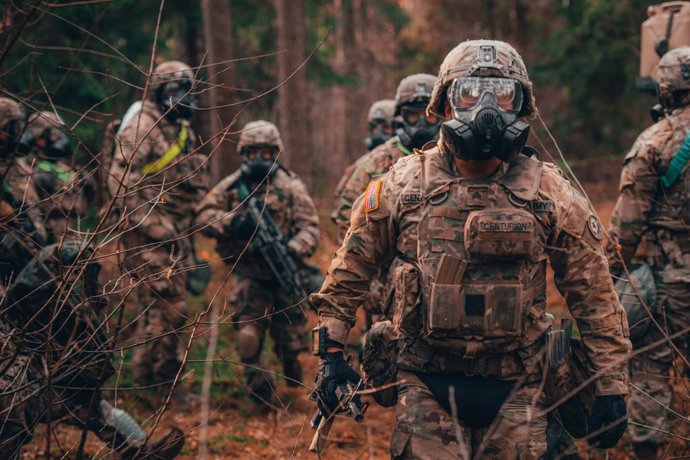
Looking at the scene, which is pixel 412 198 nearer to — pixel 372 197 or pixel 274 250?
pixel 372 197

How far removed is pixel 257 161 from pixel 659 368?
3642 mm

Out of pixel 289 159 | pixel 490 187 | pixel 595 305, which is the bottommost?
pixel 289 159

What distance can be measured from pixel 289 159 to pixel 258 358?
5.38 metres

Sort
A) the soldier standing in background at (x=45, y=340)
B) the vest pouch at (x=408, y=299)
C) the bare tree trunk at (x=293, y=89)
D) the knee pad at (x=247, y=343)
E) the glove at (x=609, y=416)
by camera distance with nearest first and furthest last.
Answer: the soldier standing in background at (x=45, y=340) < the glove at (x=609, y=416) < the vest pouch at (x=408, y=299) < the knee pad at (x=247, y=343) < the bare tree trunk at (x=293, y=89)

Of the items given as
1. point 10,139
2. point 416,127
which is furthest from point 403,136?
point 10,139

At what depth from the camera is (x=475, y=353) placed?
3693mm

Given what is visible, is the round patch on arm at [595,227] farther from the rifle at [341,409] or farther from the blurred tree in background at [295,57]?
the blurred tree in background at [295,57]

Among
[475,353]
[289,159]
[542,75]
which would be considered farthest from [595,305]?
[542,75]

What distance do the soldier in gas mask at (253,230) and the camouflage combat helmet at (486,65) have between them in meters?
3.55

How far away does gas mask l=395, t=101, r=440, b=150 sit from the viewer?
6758 millimetres

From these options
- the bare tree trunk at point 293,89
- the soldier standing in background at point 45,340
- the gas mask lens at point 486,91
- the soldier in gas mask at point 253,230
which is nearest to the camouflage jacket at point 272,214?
the soldier in gas mask at point 253,230

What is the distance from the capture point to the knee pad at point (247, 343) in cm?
761

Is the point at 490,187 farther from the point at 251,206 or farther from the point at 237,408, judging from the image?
the point at 237,408

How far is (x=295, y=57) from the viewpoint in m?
12.6
